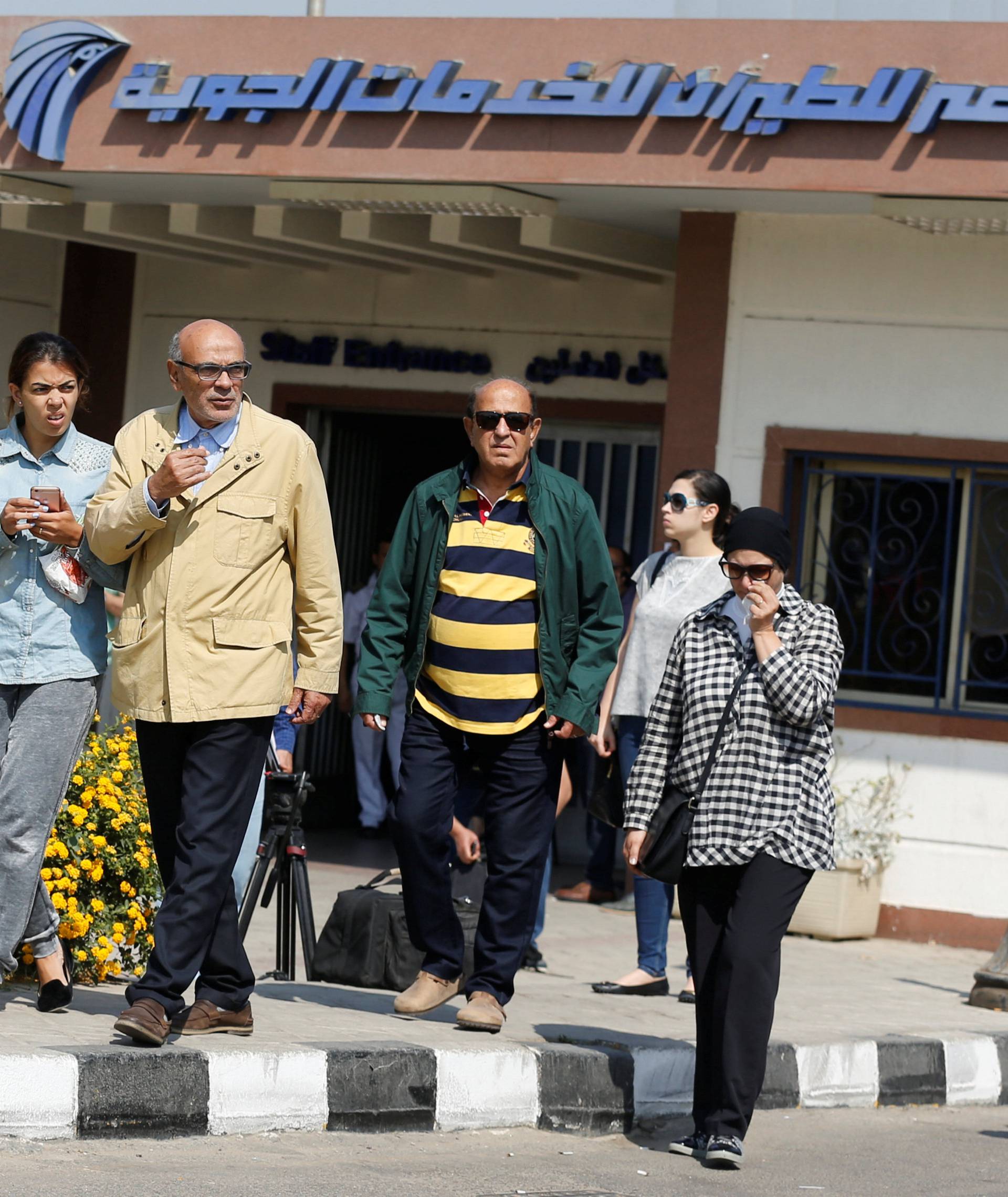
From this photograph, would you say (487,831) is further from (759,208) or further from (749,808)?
(759,208)

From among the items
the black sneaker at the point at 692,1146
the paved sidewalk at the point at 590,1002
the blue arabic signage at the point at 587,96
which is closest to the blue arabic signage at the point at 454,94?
the blue arabic signage at the point at 587,96

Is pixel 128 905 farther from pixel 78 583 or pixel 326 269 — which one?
pixel 326 269

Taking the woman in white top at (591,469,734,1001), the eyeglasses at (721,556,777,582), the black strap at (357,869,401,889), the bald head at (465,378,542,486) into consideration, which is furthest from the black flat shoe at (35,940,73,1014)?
the woman in white top at (591,469,734,1001)

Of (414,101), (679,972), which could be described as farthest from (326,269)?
(679,972)

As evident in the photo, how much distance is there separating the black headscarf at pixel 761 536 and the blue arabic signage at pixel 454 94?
422 centimetres

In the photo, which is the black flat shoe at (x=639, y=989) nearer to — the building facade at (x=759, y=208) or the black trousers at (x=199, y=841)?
the black trousers at (x=199, y=841)

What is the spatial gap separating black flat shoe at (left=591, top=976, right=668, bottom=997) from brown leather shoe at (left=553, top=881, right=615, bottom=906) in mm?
3106

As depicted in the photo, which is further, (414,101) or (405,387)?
(405,387)

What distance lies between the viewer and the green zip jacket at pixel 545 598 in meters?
6.40

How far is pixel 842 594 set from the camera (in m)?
10.8

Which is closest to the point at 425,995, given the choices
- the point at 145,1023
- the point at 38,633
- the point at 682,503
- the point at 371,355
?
the point at 145,1023

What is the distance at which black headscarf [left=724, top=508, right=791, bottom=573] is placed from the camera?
18.7 ft

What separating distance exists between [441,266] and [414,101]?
281 cm

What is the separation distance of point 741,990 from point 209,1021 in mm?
1497
